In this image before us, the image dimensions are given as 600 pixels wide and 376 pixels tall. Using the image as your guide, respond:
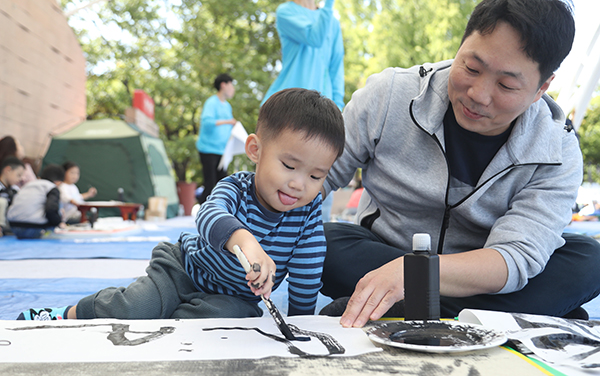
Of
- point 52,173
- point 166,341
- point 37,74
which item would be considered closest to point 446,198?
point 166,341

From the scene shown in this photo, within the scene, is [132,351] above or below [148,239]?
above

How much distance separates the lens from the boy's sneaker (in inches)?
53.6

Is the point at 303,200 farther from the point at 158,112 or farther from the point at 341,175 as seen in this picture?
the point at 158,112

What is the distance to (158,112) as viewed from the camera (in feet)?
Result: 45.6

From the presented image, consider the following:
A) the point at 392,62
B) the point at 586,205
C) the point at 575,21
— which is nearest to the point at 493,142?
the point at 575,21

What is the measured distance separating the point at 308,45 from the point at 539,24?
222cm

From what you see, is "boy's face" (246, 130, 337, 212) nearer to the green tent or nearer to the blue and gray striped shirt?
the blue and gray striped shirt

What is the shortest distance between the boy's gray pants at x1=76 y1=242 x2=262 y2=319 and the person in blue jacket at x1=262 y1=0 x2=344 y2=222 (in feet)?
5.97

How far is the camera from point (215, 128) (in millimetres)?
6059

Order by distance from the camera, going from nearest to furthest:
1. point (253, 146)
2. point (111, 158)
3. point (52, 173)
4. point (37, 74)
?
point (253, 146) → point (52, 173) → point (37, 74) → point (111, 158)

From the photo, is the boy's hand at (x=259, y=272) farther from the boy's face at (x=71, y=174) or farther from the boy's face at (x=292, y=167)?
the boy's face at (x=71, y=174)

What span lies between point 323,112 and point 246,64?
11.9 meters

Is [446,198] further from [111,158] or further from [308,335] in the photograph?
[111,158]

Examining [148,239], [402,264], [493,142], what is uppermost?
[493,142]
